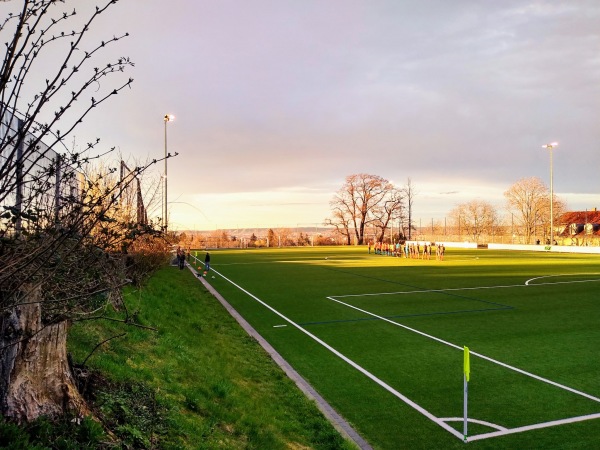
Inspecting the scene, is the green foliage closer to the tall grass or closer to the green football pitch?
the tall grass

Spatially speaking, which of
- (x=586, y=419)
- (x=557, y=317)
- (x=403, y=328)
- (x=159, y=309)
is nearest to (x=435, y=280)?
(x=557, y=317)

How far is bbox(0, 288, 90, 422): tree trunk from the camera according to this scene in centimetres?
400

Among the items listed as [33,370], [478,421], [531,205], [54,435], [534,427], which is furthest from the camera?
[531,205]

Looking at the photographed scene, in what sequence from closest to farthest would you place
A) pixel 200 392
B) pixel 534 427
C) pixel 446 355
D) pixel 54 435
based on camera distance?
pixel 54 435
pixel 534 427
pixel 200 392
pixel 446 355

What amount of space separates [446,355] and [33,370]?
876 cm

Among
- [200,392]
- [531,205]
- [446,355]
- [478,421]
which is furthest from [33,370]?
[531,205]

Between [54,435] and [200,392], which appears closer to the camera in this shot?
[54,435]

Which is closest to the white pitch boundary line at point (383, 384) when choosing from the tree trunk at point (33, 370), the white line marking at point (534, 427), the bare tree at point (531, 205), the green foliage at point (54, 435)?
the white line marking at point (534, 427)

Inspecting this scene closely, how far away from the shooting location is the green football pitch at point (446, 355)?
681cm

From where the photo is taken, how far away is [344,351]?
435 inches

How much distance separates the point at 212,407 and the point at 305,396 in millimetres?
2092

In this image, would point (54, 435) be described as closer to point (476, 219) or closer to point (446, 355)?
point (446, 355)

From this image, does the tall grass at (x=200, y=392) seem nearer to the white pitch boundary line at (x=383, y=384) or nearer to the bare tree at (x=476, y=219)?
the white pitch boundary line at (x=383, y=384)

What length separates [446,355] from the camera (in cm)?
1059
